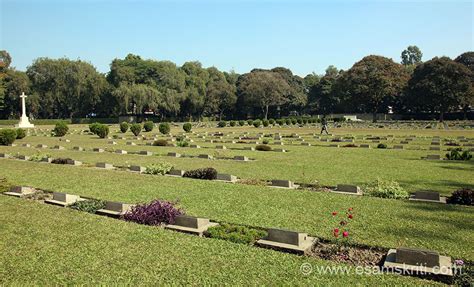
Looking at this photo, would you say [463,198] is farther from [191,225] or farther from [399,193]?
[191,225]

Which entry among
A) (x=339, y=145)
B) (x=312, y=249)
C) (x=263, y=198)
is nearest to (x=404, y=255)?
(x=312, y=249)

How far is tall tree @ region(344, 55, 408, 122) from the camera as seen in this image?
57.7 metres

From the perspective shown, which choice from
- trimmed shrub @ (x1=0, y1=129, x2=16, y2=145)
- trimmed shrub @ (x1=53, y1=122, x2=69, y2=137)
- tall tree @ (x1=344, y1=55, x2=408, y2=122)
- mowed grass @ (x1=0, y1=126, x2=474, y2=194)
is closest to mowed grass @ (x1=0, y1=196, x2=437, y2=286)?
mowed grass @ (x1=0, y1=126, x2=474, y2=194)

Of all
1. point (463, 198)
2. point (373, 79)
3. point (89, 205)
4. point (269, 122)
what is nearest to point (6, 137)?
point (89, 205)

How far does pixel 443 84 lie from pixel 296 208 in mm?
54203

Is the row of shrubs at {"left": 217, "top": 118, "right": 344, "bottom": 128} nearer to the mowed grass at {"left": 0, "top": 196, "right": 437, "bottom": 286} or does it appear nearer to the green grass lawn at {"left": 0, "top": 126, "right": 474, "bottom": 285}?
the green grass lawn at {"left": 0, "top": 126, "right": 474, "bottom": 285}

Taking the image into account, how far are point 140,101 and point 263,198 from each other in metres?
51.7

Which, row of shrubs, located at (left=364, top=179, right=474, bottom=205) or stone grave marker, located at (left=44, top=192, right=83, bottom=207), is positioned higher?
row of shrubs, located at (left=364, top=179, right=474, bottom=205)

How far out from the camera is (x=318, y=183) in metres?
10.8

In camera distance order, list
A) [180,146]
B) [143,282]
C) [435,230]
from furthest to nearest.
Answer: [180,146] < [435,230] < [143,282]

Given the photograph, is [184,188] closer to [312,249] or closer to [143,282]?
[312,249]

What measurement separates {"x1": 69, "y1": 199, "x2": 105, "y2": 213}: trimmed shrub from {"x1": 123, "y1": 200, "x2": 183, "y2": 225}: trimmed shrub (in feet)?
3.37

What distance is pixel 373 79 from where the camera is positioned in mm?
57812

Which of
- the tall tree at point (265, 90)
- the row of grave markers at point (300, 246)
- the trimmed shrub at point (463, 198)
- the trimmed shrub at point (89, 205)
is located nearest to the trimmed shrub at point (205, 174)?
the trimmed shrub at point (89, 205)
